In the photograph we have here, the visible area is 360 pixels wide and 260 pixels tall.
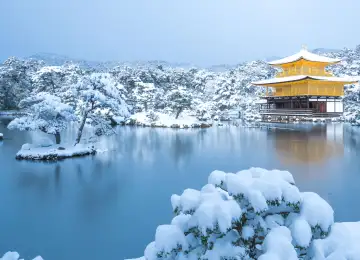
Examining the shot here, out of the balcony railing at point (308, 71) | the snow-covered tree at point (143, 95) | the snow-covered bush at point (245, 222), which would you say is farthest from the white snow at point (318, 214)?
the balcony railing at point (308, 71)

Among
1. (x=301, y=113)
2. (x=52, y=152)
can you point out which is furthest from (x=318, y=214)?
(x=301, y=113)

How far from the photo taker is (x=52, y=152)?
11594 millimetres

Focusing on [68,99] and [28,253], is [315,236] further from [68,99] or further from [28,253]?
[68,99]

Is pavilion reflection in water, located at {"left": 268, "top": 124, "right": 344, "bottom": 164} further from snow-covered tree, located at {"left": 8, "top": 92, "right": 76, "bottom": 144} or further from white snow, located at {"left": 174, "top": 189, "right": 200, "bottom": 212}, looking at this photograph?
white snow, located at {"left": 174, "top": 189, "right": 200, "bottom": 212}

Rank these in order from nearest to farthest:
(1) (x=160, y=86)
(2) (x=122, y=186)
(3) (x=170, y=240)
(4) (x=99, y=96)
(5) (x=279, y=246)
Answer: (5) (x=279, y=246) → (3) (x=170, y=240) → (2) (x=122, y=186) → (4) (x=99, y=96) → (1) (x=160, y=86)

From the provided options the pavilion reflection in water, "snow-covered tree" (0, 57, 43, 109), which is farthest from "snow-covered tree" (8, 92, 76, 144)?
"snow-covered tree" (0, 57, 43, 109)

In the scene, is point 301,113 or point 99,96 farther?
point 301,113

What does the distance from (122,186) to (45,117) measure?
5.61m

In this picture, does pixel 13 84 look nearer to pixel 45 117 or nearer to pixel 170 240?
pixel 45 117

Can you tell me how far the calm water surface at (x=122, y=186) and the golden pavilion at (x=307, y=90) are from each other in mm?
12683

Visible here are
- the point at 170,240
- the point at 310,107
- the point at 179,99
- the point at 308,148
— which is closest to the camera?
the point at 170,240

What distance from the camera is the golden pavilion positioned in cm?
2689

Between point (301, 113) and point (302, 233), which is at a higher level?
point (301, 113)

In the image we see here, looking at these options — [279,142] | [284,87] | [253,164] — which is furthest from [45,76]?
[253,164]
